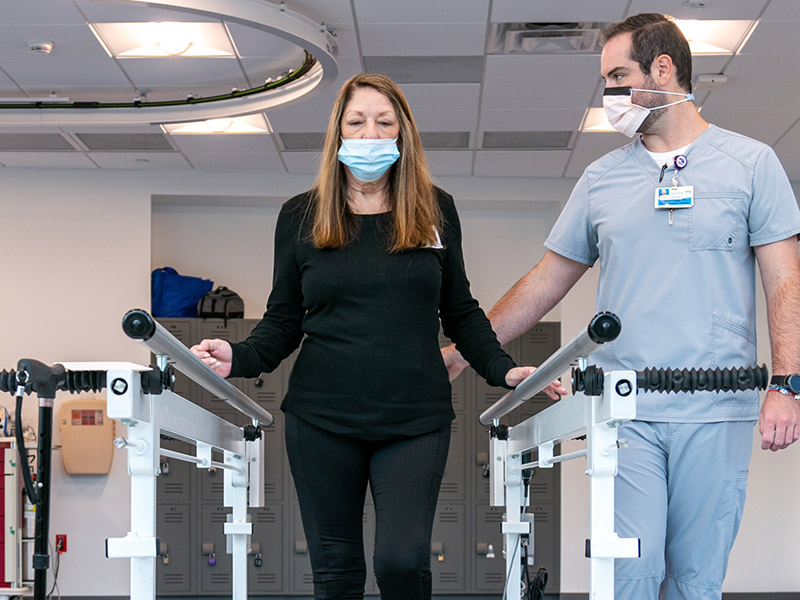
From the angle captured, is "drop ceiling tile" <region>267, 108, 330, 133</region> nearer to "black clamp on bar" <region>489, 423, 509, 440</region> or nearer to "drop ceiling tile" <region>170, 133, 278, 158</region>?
"drop ceiling tile" <region>170, 133, 278, 158</region>

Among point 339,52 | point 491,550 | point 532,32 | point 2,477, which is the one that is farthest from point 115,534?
point 532,32

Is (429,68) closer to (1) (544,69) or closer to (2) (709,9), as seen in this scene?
(1) (544,69)

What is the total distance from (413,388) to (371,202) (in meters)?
0.45

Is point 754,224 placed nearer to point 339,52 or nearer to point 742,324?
point 742,324

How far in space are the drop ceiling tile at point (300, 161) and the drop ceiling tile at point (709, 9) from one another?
295 centimetres

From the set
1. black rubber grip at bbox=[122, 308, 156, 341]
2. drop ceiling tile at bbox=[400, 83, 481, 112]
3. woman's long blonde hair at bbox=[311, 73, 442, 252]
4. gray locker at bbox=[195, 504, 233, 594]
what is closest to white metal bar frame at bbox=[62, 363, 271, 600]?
black rubber grip at bbox=[122, 308, 156, 341]

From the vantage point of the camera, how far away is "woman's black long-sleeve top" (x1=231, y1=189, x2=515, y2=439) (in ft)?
6.21

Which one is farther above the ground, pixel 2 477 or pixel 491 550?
pixel 2 477

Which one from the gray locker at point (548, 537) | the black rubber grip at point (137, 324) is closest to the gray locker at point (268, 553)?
the gray locker at point (548, 537)

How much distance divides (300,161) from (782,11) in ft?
12.3

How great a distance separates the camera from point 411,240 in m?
1.98

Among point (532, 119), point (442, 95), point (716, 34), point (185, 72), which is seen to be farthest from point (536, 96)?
point (185, 72)

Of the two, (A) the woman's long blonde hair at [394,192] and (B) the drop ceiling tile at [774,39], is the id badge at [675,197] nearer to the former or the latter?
→ (A) the woman's long blonde hair at [394,192]

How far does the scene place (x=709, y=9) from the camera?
14.3ft
